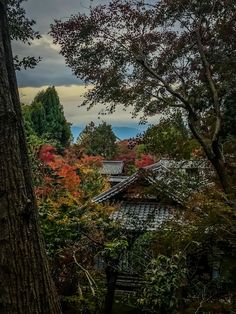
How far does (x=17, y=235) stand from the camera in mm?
3021

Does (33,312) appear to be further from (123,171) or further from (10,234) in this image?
(123,171)

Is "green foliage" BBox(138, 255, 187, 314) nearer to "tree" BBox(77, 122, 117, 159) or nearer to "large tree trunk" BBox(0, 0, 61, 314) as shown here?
"large tree trunk" BBox(0, 0, 61, 314)

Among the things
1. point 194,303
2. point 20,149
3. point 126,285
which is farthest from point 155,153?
point 126,285

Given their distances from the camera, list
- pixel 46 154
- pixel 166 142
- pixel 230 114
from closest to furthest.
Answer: pixel 166 142 < pixel 230 114 < pixel 46 154

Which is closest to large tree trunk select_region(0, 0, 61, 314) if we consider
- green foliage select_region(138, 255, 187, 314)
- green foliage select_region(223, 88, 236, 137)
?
green foliage select_region(138, 255, 187, 314)

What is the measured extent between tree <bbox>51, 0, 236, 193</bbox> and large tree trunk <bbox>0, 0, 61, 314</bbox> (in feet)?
17.3

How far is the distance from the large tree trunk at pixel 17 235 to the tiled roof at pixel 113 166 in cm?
3961

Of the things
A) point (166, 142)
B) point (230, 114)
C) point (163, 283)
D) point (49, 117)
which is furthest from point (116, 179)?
point (163, 283)

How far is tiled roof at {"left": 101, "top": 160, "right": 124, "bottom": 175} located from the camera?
43031 mm

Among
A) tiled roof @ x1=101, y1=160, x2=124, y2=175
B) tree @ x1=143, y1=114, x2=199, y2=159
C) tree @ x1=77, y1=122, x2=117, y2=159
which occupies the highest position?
tree @ x1=77, y1=122, x2=117, y2=159

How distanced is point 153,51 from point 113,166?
35.1 meters

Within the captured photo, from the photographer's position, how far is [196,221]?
6.61 metres

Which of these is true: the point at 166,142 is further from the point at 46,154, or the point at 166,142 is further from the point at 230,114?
the point at 46,154

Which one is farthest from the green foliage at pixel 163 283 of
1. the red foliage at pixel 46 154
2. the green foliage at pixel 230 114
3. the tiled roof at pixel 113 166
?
the tiled roof at pixel 113 166
